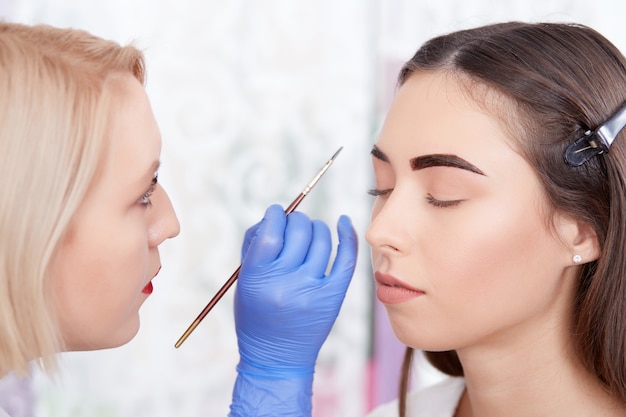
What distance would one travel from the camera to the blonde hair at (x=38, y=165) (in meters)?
1.03

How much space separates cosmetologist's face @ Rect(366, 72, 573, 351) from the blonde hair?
18.5 inches

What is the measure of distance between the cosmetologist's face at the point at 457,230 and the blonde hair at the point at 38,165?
18.5 inches

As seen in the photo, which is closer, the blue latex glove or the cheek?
the cheek

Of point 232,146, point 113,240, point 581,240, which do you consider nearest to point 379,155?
point 581,240

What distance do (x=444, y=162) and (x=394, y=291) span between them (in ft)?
0.74

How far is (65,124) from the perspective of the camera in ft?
3.47

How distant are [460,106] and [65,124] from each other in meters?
0.59

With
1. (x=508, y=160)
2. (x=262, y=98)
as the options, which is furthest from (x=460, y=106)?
(x=262, y=98)

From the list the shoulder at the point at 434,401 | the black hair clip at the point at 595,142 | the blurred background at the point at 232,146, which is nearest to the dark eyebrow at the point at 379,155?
the black hair clip at the point at 595,142

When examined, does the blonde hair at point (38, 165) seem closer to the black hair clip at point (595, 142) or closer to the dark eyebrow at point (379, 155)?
the dark eyebrow at point (379, 155)

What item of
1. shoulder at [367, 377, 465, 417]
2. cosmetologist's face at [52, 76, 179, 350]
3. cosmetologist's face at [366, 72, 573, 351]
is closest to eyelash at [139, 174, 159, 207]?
cosmetologist's face at [52, 76, 179, 350]

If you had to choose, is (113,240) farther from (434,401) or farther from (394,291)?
(434,401)

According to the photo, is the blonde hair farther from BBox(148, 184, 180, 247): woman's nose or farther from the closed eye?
the closed eye

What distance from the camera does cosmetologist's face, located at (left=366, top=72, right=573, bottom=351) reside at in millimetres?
1208
